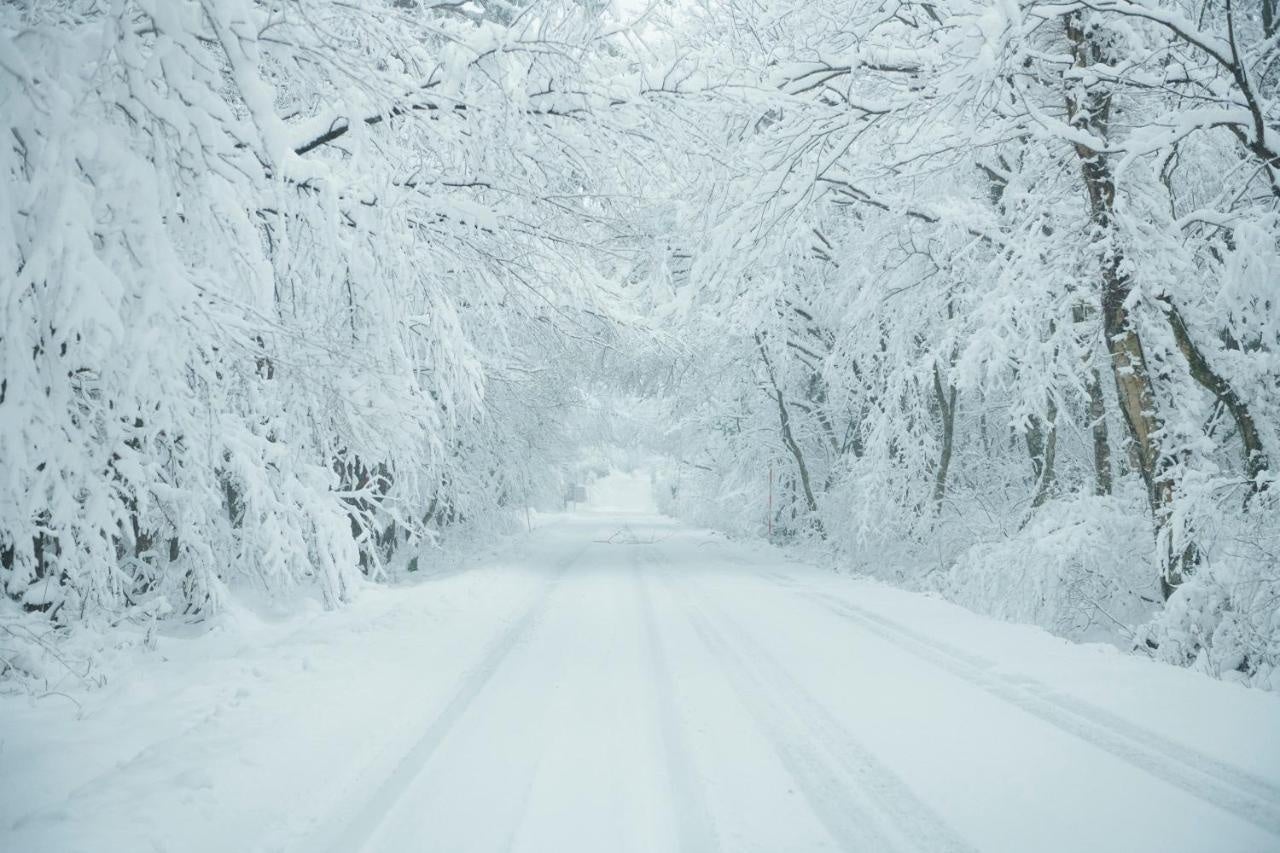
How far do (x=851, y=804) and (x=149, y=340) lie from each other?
3.60m

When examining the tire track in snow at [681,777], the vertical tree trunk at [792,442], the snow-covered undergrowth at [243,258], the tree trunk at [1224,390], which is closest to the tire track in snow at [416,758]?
the tire track in snow at [681,777]

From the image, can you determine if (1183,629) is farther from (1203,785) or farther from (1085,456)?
(1085,456)

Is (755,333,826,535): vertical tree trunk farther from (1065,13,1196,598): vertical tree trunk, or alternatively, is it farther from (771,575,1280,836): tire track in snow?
(771,575,1280,836): tire track in snow

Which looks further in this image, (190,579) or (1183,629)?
(190,579)

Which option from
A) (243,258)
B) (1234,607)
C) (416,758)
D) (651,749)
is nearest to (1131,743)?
(651,749)

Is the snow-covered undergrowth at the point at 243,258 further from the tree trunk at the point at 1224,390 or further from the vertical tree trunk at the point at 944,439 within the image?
the vertical tree trunk at the point at 944,439

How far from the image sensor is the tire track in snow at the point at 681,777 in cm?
276

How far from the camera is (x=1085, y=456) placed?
1245cm

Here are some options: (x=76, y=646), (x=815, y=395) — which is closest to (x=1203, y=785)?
(x=76, y=646)

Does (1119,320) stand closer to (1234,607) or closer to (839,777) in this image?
(1234,607)

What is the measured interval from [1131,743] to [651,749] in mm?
2563

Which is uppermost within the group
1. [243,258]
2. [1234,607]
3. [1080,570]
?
[243,258]

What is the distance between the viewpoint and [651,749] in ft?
12.1

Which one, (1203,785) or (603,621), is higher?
(1203,785)
